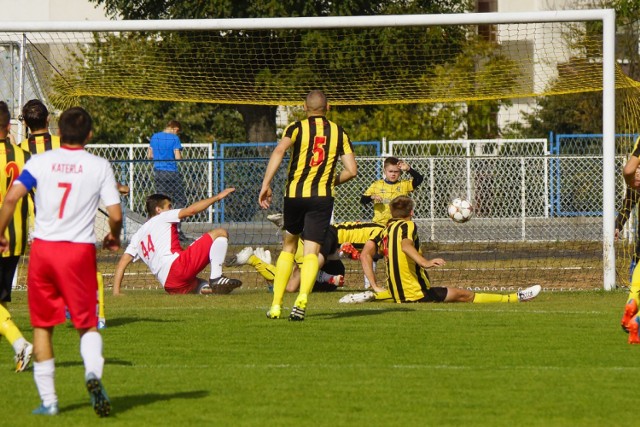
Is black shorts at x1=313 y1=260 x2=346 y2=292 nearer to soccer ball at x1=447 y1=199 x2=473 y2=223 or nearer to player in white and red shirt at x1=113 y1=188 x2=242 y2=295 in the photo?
player in white and red shirt at x1=113 y1=188 x2=242 y2=295

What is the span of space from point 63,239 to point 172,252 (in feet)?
24.8

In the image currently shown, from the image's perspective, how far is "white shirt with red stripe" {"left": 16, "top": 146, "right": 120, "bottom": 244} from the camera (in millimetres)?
7246

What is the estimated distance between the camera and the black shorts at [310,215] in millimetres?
11938

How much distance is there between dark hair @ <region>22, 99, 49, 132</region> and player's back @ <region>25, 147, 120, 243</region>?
10.3 feet

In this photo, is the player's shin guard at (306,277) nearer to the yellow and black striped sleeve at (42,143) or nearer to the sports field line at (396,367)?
the yellow and black striped sleeve at (42,143)

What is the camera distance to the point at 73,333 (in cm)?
1139

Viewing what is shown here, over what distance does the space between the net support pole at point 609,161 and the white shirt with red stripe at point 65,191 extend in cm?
936

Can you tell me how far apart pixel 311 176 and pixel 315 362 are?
2974mm

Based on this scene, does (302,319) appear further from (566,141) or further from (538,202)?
(566,141)

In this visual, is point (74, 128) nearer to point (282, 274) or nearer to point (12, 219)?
point (12, 219)

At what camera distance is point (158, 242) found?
14727 mm

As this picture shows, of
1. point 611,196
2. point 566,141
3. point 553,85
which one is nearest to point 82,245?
point 611,196

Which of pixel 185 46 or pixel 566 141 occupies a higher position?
pixel 185 46

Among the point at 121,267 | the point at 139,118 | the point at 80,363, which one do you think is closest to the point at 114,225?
the point at 80,363
